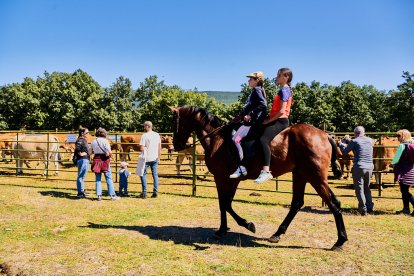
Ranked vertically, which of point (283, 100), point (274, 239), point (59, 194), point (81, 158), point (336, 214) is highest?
point (283, 100)

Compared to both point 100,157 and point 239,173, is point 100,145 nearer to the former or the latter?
point 100,157

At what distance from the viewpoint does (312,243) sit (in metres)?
5.74

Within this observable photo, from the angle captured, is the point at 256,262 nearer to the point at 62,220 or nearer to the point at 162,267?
the point at 162,267

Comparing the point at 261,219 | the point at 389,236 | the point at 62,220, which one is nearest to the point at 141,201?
the point at 62,220

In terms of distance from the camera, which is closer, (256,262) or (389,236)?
(256,262)

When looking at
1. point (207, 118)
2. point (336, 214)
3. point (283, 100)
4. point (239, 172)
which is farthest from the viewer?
point (207, 118)

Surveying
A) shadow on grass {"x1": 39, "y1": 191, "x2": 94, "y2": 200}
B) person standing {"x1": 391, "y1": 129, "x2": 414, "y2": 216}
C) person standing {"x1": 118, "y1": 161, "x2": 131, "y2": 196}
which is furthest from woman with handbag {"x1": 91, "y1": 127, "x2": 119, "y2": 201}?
person standing {"x1": 391, "y1": 129, "x2": 414, "y2": 216}

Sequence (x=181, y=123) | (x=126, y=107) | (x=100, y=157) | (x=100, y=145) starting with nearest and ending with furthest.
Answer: (x=181, y=123) → (x=100, y=145) → (x=100, y=157) → (x=126, y=107)

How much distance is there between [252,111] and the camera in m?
5.69

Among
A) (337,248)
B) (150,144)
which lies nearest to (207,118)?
(337,248)

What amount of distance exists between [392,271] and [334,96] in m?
53.5

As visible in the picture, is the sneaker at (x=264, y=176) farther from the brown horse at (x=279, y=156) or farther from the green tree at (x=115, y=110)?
the green tree at (x=115, y=110)

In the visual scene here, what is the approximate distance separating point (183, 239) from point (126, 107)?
5764 centimetres

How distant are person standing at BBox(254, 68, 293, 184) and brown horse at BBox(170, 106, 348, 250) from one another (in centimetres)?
18
